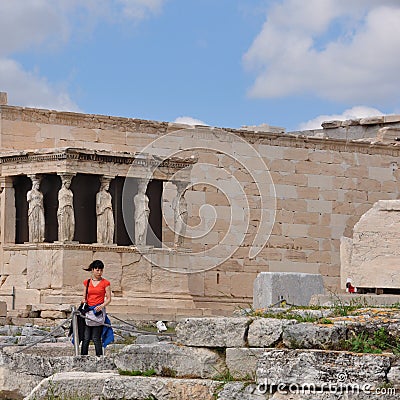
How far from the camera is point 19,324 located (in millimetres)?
19062

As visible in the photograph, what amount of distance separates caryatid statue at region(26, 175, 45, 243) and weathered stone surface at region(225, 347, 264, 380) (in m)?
12.4

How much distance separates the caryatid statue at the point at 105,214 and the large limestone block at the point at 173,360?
38.1 ft

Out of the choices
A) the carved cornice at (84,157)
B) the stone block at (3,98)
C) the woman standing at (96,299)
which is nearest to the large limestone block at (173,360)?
the woman standing at (96,299)

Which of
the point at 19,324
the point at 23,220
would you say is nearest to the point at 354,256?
the point at 19,324

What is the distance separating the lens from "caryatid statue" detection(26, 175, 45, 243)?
20984mm

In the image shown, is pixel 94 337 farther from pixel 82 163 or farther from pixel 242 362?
pixel 82 163

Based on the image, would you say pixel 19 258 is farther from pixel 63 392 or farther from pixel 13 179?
pixel 63 392

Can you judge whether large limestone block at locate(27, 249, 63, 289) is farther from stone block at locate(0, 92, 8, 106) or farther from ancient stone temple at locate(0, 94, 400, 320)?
stone block at locate(0, 92, 8, 106)

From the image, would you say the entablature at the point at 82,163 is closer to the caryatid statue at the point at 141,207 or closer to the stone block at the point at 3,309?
the caryatid statue at the point at 141,207

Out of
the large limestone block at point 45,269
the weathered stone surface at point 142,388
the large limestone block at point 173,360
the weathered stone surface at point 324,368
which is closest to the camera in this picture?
the weathered stone surface at point 324,368

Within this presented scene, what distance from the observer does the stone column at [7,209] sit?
2169 cm

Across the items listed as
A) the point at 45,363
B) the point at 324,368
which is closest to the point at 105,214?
the point at 45,363

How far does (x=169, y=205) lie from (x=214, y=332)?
46.3 ft

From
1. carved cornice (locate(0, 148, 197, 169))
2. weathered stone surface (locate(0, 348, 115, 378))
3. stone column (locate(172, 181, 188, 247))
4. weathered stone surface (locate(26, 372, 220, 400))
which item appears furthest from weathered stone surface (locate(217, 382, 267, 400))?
stone column (locate(172, 181, 188, 247))
